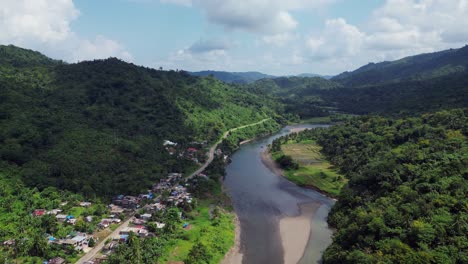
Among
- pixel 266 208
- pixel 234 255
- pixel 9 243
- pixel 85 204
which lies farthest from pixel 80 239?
pixel 266 208

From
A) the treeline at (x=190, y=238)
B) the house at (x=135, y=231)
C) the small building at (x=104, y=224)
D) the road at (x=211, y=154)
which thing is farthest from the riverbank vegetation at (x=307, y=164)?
the small building at (x=104, y=224)

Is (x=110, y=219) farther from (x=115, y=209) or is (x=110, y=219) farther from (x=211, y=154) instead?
(x=211, y=154)

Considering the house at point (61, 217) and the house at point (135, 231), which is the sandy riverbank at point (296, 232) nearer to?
the house at point (135, 231)

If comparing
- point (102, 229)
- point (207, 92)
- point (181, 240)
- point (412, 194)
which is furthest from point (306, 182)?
point (207, 92)

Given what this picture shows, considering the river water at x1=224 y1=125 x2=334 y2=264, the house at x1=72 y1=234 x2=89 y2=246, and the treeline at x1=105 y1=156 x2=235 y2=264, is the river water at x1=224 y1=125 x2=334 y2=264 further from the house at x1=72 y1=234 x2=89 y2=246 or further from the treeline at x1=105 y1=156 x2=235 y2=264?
the house at x1=72 y1=234 x2=89 y2=246

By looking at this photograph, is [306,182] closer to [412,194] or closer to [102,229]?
[412,194]

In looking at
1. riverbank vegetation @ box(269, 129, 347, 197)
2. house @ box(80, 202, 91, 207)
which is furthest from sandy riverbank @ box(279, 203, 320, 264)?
house @ box(80, 202, 91, 207)
